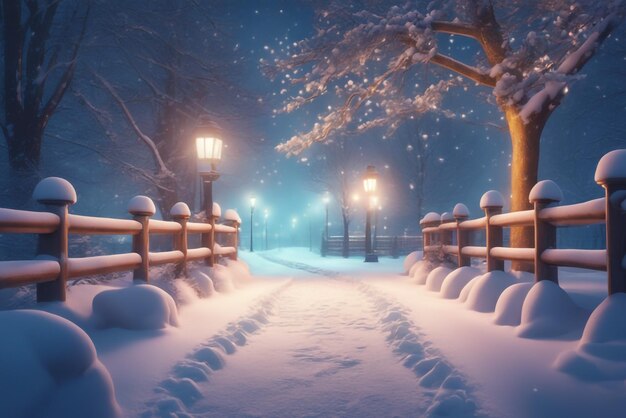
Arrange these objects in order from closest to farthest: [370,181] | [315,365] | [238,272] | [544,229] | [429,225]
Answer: [315,365]
[544,229]
[238,272]
[429,225]
[370,181]

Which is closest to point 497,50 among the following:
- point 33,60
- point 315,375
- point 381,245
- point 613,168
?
point 613,168

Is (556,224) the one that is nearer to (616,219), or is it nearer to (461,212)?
(616,219)

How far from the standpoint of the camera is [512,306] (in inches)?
178

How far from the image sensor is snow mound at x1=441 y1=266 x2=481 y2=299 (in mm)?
6840

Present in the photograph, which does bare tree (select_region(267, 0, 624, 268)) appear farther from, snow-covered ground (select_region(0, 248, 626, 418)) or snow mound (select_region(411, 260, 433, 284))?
snow-covered ground (select_region(0, 248, 626, 418))

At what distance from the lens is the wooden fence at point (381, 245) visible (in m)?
27.5

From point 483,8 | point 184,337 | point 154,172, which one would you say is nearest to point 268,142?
point 154,172

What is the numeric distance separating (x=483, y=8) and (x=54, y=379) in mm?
8595

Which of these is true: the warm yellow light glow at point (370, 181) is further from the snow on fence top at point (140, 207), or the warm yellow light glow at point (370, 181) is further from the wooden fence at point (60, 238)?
the snow on fence top at point (140, 207)

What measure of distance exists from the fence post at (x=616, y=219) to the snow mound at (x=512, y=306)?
3.90ft

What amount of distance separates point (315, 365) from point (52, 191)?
9.28 feet

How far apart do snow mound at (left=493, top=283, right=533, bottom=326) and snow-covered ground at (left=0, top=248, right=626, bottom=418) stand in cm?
4

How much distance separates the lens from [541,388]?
2738 mm

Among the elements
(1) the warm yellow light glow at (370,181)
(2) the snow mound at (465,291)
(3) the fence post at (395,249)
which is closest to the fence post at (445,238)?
(2) the snow mound at (465,291)
